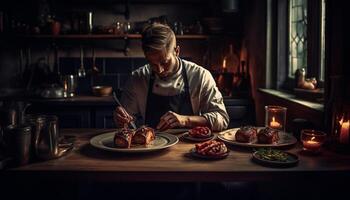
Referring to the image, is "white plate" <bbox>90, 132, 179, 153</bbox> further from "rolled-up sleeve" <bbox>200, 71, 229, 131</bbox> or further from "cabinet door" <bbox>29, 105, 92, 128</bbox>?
"cabinet door" <bbox>29, 105, 92, 128</bbox>

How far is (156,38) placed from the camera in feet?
7.04

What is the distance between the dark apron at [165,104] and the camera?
8.05 ft

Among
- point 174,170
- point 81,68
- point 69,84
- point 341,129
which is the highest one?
point 81,68

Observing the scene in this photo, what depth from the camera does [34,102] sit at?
3.71 m

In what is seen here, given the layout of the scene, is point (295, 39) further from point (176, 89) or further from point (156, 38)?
point (156, 38)

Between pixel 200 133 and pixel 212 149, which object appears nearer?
pixel 212 149

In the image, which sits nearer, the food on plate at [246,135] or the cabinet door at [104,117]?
the food on plate at [246,135]

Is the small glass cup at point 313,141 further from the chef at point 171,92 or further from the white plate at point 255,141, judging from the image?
the chef at point 171,92

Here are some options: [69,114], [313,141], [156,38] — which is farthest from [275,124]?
[69,114]

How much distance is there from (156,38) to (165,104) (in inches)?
19.0

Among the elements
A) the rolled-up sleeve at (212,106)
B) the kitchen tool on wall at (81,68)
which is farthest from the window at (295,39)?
the kitchen tool on wall at (81,68)

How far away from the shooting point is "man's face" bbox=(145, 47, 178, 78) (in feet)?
7.13

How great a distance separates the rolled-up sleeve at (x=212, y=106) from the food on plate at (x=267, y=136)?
1.35ft

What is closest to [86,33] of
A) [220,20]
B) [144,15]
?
[144,15]
